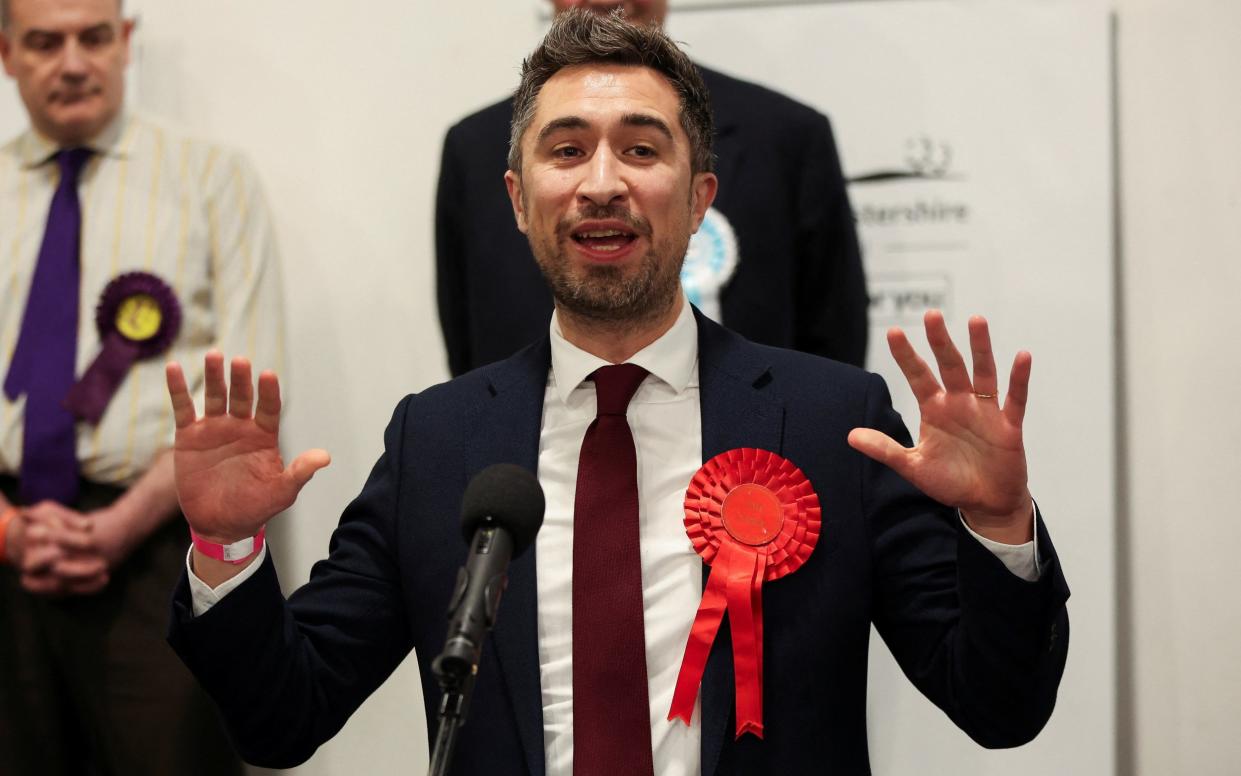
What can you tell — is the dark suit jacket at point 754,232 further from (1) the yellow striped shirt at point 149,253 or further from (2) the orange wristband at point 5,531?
(2) the orange wristband at point 5,531

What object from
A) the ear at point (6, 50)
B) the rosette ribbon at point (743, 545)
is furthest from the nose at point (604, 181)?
the ear at point (6, 50)

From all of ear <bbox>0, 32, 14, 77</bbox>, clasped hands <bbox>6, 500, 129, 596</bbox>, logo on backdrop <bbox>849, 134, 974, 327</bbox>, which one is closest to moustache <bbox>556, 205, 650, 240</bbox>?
logo on backdrop <bbox>849, 134, 974, 327</bbox>

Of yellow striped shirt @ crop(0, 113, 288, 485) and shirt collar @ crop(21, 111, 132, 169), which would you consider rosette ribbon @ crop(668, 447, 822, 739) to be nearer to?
yellow striped shirt @ crop(0, 113, 288, 485)

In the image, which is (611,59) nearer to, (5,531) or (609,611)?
(609,611)

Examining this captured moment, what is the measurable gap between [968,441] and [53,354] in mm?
2323

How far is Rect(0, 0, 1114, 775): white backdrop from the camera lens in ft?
10.6

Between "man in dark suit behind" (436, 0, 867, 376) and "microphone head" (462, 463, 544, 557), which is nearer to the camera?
"microphone head" (462, 463, 544, 557)

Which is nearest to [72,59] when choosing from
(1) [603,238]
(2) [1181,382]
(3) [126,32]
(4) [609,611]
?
(3) [126,32]

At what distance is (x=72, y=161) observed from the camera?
11.2ft

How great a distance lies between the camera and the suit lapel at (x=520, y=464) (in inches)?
75.2

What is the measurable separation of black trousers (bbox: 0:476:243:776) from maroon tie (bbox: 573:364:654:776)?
1560 mm

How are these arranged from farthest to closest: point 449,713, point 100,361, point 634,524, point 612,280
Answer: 1. point 100,361
2. point 612,280
3. point 634,524
4. point 449,713

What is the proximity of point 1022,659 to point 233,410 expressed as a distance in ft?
3.54

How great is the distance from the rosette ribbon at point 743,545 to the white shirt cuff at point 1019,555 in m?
0.28
